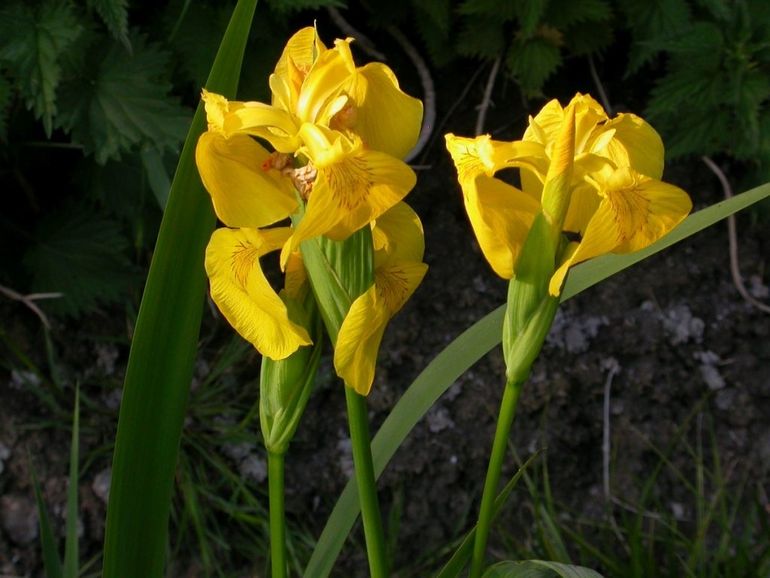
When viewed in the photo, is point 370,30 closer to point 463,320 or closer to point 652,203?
point 463,320

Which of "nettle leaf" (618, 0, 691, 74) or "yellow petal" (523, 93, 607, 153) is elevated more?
"yellow petal" (523, 93, 607, 153)

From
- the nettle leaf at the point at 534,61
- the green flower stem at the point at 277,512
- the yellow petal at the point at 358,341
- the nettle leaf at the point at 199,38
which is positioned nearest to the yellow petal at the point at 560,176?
the yellow petal at the point at 358,341

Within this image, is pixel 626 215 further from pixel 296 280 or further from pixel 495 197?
pixel 296 280

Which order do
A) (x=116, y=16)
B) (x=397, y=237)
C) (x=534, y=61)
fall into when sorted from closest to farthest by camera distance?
(x=397, y=237), (x=116, y=16), (x=534, y=61)

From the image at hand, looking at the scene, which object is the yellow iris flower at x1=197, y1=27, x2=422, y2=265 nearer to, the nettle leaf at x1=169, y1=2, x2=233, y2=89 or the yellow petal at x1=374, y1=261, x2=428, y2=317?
the yellow petal at x1=374, y1=261, x2=428, y2=317

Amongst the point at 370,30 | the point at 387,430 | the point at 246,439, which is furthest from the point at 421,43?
the point at 387,430

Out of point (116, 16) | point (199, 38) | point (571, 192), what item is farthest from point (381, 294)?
point (199, 38)

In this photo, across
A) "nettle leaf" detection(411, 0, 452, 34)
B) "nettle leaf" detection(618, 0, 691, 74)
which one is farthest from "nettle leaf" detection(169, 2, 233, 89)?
"nettle leaf" detection(618, 0, 691, 74)

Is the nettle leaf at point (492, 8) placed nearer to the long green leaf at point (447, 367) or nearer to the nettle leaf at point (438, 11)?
the nettle leaf at point (438, 11)
